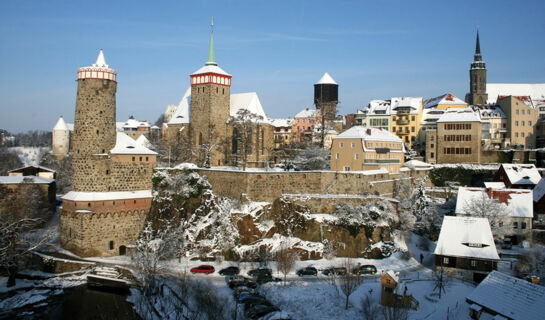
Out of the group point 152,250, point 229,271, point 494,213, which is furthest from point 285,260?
point 494,213

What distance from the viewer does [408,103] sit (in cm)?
6675

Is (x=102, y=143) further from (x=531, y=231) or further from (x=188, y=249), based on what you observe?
(x=531, y=231)

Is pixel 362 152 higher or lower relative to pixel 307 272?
higher

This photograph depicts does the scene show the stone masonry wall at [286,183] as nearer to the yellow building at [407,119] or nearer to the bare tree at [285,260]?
the bare tree at [285,260]

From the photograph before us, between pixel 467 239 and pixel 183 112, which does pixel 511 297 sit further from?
pixel 183 112

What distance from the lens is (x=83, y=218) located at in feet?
121

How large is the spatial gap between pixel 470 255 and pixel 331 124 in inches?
1161

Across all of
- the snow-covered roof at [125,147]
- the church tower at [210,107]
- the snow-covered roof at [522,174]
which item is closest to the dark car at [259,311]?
the snow-covered roof at [125,147]

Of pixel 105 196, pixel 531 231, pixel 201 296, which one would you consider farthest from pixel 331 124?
pixel 201 296

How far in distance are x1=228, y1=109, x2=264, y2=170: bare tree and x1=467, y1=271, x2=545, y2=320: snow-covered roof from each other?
29.1 metres

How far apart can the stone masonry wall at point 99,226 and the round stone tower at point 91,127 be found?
185 cm

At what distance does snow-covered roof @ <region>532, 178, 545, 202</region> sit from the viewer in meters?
41.4

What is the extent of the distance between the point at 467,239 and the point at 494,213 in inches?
267

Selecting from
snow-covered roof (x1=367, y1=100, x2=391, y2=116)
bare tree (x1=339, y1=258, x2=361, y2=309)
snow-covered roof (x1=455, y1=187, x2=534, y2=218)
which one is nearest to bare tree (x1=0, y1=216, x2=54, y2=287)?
bare tree (x1=339, y1=258, x2=361, y2=309)
